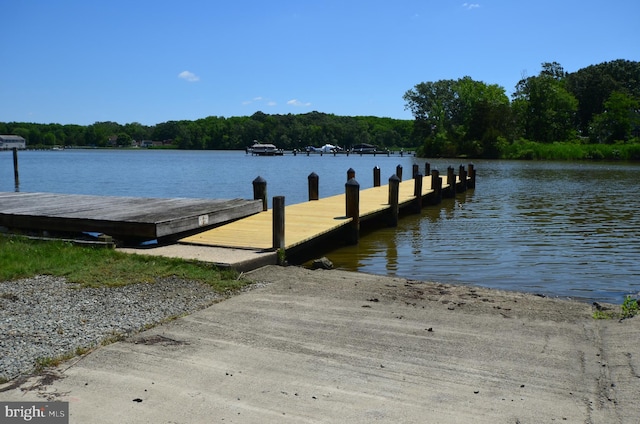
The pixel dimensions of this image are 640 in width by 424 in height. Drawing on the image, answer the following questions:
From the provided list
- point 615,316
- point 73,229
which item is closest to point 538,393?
point 615,316

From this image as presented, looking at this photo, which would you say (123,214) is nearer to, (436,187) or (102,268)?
(102,268)

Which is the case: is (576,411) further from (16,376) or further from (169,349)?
(16,376)

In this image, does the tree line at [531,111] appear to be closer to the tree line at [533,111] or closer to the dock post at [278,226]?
the tree line at [533,111]

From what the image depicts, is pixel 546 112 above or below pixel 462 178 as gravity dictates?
above

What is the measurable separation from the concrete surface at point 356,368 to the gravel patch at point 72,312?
31 centimetres

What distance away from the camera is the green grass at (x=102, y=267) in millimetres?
8188

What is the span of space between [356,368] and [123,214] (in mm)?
7866

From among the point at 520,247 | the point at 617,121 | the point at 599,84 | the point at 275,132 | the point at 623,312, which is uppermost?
the point at 599,84

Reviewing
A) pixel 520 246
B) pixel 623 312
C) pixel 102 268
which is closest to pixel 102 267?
pixel 102 268

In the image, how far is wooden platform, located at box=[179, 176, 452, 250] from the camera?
10.8 m

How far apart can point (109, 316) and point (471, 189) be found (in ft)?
96.5

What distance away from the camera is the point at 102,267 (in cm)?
876

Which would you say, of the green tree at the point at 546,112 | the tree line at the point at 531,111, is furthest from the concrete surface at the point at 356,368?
the green tree at the point at 546,112

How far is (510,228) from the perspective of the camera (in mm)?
18078
